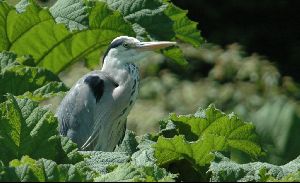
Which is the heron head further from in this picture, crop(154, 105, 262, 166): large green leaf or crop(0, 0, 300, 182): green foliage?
crop(154, 105, 262, 166): large green leaf

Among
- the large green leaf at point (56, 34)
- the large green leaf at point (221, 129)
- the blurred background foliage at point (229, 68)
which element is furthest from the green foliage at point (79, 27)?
the blurred background foliage at point (229, 68)

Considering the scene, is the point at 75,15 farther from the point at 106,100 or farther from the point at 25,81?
the point at 25,81

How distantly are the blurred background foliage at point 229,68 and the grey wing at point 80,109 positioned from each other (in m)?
2.83

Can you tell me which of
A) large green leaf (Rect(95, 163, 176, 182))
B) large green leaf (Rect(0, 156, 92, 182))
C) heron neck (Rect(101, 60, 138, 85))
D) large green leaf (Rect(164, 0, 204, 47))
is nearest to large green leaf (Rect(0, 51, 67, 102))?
heron neck (Rect(101, 60, 138, 85))

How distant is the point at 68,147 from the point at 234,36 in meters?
7.78

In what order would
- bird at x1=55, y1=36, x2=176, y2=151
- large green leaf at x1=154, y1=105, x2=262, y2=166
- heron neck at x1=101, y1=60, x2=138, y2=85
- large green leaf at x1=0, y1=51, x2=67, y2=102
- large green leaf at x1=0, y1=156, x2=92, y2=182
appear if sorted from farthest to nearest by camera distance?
heron neck at x1=101, y1=60, x2=138, y2=85, bird at x1=55, y1=36, x2=176, y2=151, large green leaf at x1=0, y1=51, x2=67, y2=102, large green leaf at x1=154, y1=105, x2=262, y2=166, large green leaf at x1=0, y1=156, x2=92, y2=182

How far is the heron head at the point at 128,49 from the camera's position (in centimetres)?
467

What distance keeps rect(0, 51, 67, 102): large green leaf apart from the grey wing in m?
0.31

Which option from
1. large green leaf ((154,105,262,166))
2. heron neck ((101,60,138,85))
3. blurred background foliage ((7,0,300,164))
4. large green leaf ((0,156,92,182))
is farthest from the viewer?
blurred background foliage ((7,0,300,164))

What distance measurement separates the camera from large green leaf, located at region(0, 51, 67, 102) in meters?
3.78

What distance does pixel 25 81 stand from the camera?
12.8 ft

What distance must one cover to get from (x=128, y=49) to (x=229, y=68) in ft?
15.4

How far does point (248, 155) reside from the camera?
3312mm

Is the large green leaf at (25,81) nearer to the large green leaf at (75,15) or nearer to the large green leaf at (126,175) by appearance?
the large green leaf at (75,15)
